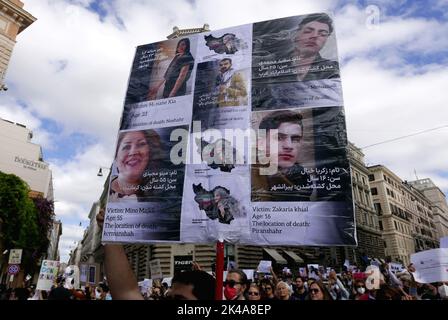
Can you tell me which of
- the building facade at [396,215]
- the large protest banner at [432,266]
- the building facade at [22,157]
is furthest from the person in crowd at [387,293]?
the building facade at [396,215]

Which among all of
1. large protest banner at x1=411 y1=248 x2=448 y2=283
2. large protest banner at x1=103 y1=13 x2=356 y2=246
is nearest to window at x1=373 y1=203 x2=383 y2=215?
large protest banner at x1=411 y1=248 x2=448 y2=283

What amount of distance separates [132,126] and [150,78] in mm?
1026

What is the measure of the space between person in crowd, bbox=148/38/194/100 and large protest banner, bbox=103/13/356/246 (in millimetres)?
22

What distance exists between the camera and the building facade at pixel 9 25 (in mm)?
23106

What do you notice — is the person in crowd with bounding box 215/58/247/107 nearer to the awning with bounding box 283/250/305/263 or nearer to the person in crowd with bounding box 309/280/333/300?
the person in crowd with bounding box 309/280/333/300

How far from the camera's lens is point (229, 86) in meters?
5.47


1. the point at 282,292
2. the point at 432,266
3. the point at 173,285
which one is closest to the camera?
the point at 173,285

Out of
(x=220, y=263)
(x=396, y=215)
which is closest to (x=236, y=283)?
(x=220, y=263)

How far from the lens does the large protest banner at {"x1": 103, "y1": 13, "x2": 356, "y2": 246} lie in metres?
4.55

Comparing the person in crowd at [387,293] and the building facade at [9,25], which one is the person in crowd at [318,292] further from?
the building facade at [9,25]

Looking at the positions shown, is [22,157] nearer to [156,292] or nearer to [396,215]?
[156,292]

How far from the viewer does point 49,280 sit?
10.4 m

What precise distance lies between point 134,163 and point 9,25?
26754 millimetres
